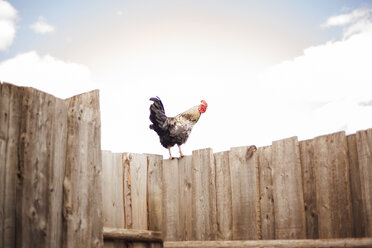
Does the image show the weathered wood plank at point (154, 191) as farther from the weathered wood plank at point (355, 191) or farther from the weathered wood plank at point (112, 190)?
the weathered wood plank at point (355, 191)

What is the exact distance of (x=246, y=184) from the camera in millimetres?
4414

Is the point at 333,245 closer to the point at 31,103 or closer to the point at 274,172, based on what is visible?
the point at 274,172

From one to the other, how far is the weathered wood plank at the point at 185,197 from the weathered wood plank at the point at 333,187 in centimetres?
161

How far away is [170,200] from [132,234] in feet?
2.23

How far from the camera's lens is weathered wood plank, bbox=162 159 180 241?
16.3 ft

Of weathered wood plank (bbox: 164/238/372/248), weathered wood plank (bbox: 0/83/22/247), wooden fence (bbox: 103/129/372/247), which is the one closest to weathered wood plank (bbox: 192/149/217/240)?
wooden fence (bbox: 103/129/372/247)

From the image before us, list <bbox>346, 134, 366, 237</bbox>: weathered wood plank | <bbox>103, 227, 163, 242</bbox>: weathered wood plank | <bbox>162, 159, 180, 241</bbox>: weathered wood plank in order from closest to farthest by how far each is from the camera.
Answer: <bbox>346, 134, 366, 237</bbox>: weathered wood plank, <bbox>103, 227, 163, 242</bbox>: weathered wood plank, <bbox>162, 159, 180, 241</bbox>: weathered wood plank

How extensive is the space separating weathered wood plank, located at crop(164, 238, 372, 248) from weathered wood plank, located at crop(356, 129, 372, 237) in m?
0.14

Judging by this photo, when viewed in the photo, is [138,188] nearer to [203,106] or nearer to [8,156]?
[8,156]

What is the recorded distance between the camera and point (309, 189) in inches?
155

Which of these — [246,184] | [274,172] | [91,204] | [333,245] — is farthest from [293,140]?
[91,204]

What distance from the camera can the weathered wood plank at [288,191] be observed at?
3.99m

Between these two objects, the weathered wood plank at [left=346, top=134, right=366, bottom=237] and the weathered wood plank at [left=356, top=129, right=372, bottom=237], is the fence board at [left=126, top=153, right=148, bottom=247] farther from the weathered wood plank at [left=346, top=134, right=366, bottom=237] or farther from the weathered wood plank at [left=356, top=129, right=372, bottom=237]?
the weathered wood plank at [left=356, top=129, right=372, bottom=237]

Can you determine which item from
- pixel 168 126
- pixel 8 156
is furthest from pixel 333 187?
pixel 168 126
